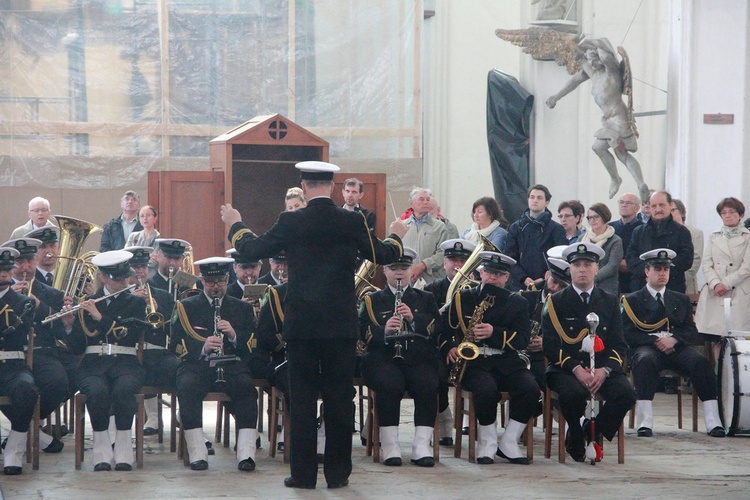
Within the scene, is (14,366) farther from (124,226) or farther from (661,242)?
(661,242)

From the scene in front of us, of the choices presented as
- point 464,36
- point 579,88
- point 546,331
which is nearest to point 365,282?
point 546,331

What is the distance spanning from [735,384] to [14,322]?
4894mm

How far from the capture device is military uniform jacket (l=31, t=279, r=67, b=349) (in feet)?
25.8

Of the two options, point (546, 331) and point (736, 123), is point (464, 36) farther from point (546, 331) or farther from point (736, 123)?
point (546, 331)

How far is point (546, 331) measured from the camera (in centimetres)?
817

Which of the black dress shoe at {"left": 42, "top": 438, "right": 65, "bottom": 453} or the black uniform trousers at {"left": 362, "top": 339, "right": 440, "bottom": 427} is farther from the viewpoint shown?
the black dress shoe at {"left": 42, "top": 438, "right": 65, "bottom": 453}

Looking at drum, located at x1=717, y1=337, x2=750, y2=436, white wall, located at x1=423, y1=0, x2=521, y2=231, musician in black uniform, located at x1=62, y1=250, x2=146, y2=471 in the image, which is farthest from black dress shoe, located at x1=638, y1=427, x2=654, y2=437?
white wall, located at x1=423, y1=0, x2=521, y2=231

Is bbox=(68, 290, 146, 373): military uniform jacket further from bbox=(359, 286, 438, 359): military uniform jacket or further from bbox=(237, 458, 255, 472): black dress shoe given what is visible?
bbox=(359, 286, 438, 359): military uniform jacket

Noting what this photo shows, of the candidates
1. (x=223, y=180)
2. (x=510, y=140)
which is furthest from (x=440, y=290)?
(x=510, y=140)

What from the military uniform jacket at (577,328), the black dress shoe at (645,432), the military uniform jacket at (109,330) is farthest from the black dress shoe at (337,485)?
the black dress shoe at (645,432)

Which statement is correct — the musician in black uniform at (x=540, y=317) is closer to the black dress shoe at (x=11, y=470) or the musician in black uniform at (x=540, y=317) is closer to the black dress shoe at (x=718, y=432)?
the black dress shoe at (x=718, y=432)

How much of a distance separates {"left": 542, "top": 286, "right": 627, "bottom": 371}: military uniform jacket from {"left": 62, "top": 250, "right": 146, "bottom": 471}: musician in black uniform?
104 inches

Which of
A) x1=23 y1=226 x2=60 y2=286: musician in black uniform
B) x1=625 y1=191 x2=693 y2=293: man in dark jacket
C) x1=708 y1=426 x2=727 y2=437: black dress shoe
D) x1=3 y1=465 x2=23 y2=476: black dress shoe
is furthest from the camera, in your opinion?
x1=625 y1=191 x2=693 y2=293: man in dark jacket

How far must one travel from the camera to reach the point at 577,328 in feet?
26.6
